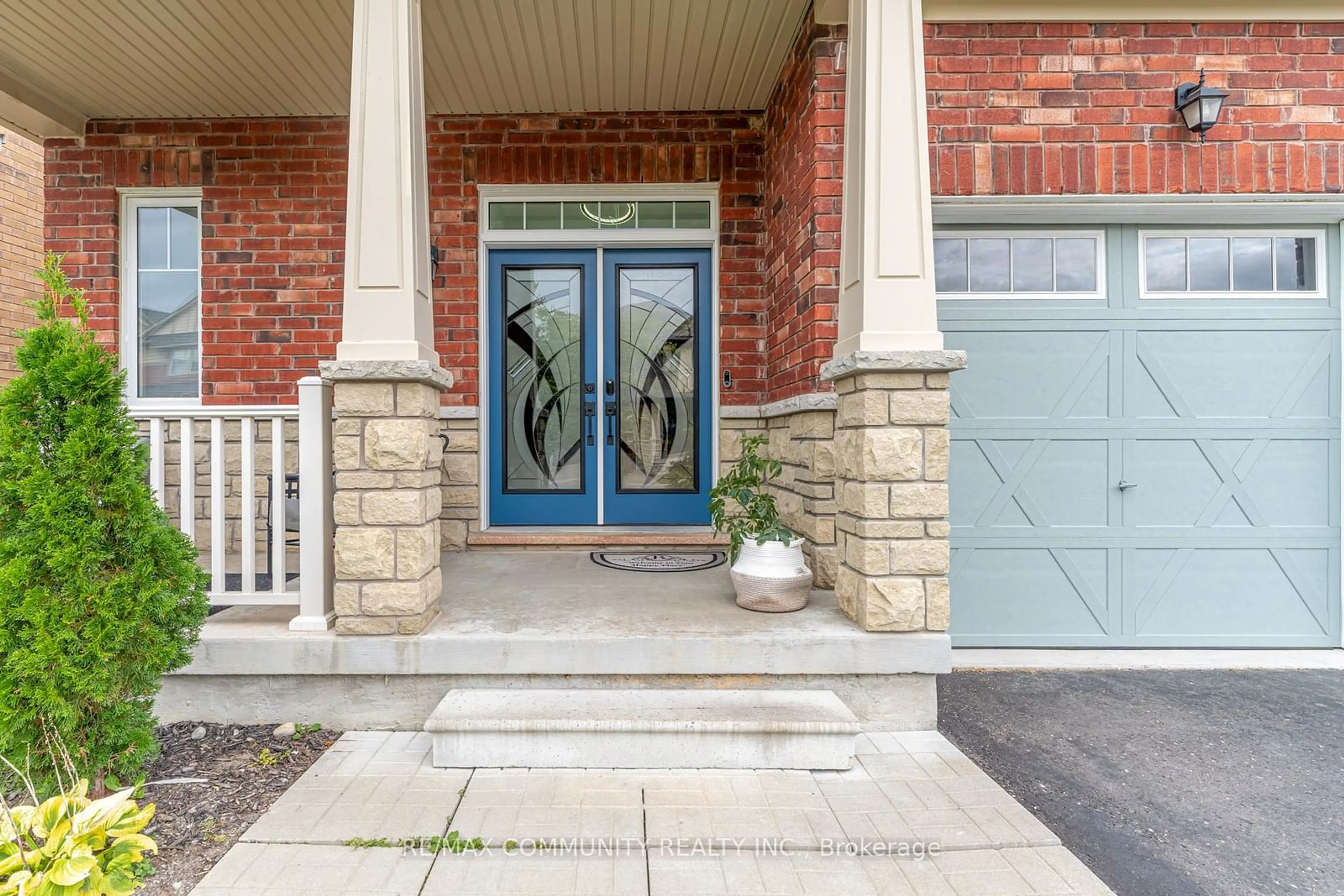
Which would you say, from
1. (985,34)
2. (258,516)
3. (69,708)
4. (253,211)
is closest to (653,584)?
(69,708)

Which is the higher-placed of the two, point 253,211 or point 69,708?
point 253,211

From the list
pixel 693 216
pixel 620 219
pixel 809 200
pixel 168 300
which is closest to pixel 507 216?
pixel 620 219

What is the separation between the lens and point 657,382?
14.1 ft

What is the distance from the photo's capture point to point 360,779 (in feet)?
7.07

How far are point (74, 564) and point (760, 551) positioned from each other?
2259 mm

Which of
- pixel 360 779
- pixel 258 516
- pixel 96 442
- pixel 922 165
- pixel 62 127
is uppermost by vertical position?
pixel 62 127

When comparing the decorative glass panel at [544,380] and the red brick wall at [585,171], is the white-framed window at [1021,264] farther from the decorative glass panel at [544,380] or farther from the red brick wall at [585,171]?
the decorative glass panel at [544,380]

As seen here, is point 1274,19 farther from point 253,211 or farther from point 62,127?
point 62,127

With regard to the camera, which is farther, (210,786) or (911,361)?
(911,361)

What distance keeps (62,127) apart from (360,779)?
14.5 ft

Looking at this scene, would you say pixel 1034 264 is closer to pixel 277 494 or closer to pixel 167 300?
pixel 277 494

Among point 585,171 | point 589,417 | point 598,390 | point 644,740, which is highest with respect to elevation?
point 585,171

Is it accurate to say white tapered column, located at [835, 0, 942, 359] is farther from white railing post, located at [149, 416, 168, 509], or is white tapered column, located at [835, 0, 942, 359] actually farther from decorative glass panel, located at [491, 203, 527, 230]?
white railing post, located at [149, 416, 168, 509]

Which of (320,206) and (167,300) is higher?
(320,206)
